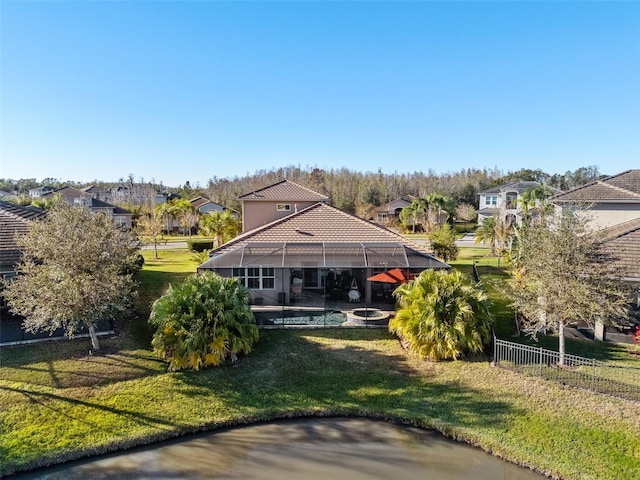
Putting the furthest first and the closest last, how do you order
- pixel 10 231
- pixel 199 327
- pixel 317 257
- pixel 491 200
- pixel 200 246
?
pixel 491 200 → pixel 200 246 → pixel 317 257 → pixel 10 231 → pixel 199 327

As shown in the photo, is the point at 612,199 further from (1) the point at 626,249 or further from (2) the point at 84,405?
(2) the point at 84,405

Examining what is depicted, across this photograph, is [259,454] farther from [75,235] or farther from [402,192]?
[402,192]

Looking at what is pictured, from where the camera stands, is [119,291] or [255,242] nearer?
[119,291]

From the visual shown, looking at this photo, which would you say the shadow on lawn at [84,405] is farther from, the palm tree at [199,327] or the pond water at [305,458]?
the palm tree at [199,327]

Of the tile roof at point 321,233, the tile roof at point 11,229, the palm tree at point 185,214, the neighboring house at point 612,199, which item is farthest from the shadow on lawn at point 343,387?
the palm tree at point 185,214

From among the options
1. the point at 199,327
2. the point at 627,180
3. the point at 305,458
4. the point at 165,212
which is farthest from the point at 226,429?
the point at 165,212

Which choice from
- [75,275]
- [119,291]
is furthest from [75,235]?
[119,291]
